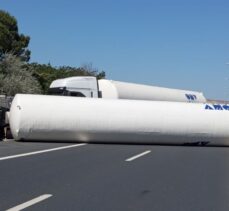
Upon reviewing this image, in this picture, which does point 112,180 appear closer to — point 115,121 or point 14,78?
point 115,121

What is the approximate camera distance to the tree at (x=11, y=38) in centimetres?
6159

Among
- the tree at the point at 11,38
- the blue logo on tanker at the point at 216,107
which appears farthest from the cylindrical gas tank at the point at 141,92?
the tree at the point at 11,38

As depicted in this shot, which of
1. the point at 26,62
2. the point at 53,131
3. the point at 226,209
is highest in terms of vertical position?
the point at 26,62

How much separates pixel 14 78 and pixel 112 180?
48.4 meters

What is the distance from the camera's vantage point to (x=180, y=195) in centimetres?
984

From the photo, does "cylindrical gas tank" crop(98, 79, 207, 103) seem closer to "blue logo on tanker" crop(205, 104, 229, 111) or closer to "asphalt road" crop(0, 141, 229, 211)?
"blue logo on tanker" crop(205, 104, 229, 111)

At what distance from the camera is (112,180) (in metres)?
11.5

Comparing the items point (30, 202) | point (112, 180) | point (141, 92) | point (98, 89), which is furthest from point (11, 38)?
point (30, 202)

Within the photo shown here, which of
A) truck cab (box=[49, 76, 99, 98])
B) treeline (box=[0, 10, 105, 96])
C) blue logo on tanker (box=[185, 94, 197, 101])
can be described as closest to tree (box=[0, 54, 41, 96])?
treeline (box=[0, 10, 105, 96])

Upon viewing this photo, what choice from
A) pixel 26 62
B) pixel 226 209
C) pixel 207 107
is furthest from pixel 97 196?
pixel 26 62

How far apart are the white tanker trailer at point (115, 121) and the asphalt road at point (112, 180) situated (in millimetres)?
3236

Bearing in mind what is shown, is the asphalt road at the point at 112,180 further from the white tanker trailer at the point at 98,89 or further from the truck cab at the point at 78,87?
the white tanker trailer at the point at 98,89

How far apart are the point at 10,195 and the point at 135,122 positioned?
12533mm

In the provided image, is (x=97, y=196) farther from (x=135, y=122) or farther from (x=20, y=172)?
(x=135, y=122)
